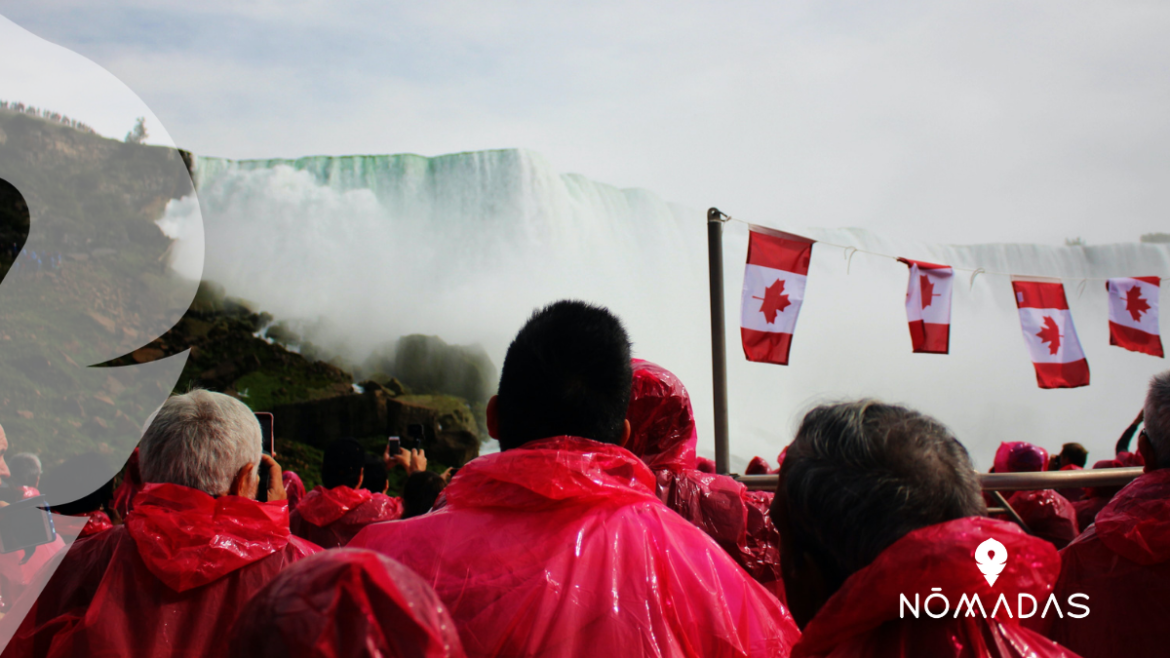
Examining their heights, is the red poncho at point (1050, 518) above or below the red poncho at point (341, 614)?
below

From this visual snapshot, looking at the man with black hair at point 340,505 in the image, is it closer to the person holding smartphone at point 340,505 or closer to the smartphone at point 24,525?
the person holding smartphone at point 340,505

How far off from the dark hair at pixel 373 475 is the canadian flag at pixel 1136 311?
25.3 ft

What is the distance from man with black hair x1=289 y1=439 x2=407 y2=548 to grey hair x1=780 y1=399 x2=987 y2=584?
2642 millimetres

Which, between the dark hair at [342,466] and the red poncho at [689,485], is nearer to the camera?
the red poncho at [689,485]

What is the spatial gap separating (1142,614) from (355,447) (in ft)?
9.67

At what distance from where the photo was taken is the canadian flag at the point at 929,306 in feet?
22.1

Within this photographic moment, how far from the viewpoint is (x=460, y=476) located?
129cm

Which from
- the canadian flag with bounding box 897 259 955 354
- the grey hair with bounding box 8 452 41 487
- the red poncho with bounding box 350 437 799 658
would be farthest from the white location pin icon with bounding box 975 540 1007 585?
the canadian flag with bounding box 897 259 955 354

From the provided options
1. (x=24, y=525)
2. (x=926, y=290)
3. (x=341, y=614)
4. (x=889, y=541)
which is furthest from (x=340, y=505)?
(x=926, y=290)

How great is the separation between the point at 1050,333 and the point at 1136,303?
4.08ft

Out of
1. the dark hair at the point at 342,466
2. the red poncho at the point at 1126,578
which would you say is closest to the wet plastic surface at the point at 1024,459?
the red poncho at the point at 1126,578

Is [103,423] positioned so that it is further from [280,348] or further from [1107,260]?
[1107,260]

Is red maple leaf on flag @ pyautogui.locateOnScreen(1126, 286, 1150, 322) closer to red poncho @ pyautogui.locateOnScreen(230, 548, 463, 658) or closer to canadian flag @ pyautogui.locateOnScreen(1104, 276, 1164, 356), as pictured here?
canadian flag @ pyautogui.locateOnScreen(1104, 276, 1164, 356)

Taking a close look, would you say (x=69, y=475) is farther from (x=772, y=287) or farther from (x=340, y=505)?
(x=772, y=287)
